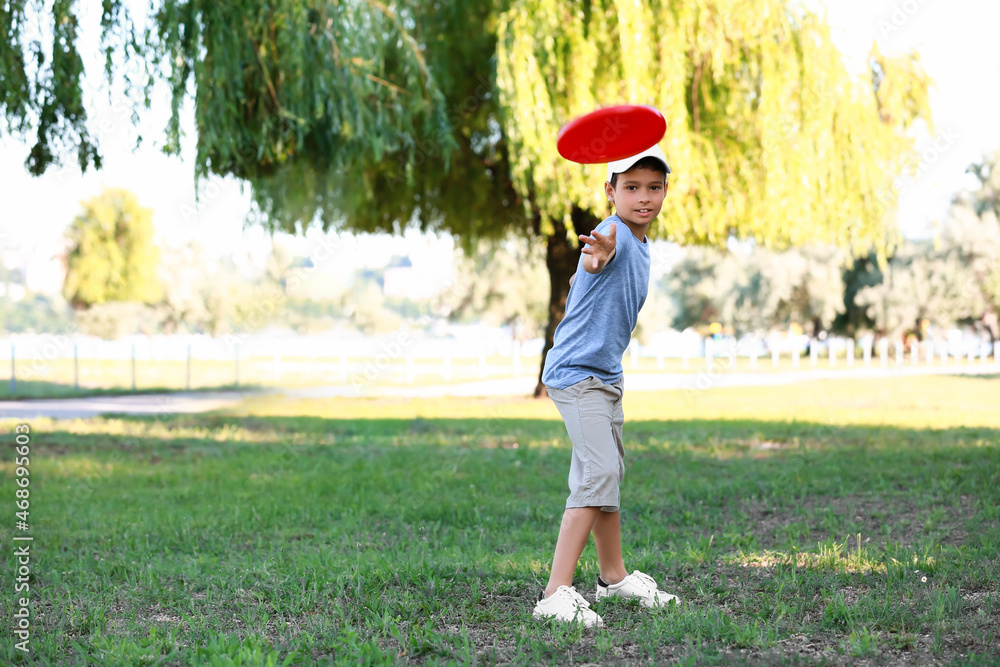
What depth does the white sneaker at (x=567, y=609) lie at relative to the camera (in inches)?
128

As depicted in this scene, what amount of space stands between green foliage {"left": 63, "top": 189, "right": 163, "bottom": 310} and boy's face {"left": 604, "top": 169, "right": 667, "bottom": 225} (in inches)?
1662

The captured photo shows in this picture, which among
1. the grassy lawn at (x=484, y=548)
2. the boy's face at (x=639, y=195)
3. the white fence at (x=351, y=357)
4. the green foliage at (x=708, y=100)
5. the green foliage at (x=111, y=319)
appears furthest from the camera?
the green foliage at (x=111, y=319)

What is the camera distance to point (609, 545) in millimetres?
3574

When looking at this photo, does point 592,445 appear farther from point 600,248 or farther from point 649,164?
point 649,164

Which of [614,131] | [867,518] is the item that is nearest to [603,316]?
[614,131]

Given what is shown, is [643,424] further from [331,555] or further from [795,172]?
[331,555]

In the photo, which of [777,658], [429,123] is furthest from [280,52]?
[777,658]

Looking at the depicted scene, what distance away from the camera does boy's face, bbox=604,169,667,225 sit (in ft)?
11.3

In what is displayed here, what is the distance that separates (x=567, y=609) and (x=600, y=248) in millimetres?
1428

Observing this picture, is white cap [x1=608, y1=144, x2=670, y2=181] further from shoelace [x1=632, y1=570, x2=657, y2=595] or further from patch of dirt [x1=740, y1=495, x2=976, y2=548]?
patch of dirt [x1=740, y1=495, x2=976, y2=548]

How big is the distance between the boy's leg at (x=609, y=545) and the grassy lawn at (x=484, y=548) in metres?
0.14

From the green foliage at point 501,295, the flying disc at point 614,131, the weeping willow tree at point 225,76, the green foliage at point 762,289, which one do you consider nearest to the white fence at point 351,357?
the green foliage at point 762,289

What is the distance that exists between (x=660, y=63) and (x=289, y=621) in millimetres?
9183

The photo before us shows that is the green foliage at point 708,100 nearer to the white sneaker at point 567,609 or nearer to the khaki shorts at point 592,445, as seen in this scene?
the khaki shorts at point 592,445
